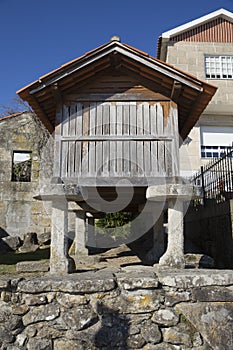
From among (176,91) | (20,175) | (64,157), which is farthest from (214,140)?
(64,157)

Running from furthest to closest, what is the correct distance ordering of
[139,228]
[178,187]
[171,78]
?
[139,228] < [171,78] < [178,187]

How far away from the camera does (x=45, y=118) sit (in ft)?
18.6

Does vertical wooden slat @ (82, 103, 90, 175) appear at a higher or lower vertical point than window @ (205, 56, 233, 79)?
lower

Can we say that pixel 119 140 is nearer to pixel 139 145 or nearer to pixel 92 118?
pixel 139 145

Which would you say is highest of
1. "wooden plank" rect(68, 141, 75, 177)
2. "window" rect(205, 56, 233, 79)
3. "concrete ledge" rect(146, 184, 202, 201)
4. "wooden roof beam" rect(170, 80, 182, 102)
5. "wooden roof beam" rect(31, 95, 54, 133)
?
"window" rect(205, 56, 233, 79)

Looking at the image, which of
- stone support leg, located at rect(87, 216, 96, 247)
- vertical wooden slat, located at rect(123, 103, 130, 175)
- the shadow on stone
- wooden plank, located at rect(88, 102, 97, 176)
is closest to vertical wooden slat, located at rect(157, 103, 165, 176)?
vertical wooden slat, located at rect(123, 103, 130, 175)

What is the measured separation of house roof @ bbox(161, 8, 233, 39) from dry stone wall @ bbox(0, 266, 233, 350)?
11043 mm

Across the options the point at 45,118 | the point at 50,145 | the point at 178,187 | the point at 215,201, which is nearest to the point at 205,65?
the point at 50,145

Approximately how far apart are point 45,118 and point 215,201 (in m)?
3.72

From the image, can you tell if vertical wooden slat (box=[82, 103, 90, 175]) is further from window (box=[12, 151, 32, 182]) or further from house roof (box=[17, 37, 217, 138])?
window (box=[12, 151, 32, 182])

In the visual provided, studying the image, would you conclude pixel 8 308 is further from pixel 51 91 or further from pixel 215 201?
pixel 215 201

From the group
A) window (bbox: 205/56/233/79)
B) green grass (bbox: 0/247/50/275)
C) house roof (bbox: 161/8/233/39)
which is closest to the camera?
green grass (bbox: 0/247/50/275)

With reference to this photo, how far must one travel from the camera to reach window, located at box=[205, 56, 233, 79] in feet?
40.3

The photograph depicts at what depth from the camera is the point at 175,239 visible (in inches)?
166
